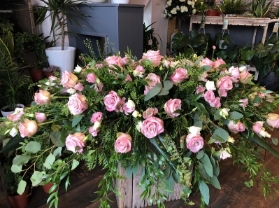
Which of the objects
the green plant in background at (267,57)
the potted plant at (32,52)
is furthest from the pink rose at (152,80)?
the green plant in background at (267,57)

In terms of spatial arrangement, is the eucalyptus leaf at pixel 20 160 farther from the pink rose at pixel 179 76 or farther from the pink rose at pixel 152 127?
the pink rose at pixel 179 76

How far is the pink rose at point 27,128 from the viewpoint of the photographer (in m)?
0.84

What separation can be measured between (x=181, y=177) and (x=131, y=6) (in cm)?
182

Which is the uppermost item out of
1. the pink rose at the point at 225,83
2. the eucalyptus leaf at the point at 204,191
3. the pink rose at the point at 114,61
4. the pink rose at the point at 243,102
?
the pink rose at the point at 114,61

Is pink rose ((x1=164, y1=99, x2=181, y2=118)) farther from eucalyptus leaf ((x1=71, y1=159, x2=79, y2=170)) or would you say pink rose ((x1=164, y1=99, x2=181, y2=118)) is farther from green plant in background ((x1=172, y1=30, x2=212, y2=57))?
green plant in background ((x1=172, y1=30, x2=212, y2=57))

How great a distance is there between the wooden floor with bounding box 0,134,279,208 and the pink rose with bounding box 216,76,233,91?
34.4 inches

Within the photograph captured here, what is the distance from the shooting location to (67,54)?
240 centimetres

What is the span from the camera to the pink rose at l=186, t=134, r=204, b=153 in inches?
32.6

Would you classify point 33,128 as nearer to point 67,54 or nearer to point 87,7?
point 67,54

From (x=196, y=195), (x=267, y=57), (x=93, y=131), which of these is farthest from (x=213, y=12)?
(x=93, y=131)

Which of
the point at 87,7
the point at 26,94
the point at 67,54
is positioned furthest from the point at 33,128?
the point at 87,7

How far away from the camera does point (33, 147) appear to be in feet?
2.84

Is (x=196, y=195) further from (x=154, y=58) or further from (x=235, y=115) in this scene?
(x=154, y=58)

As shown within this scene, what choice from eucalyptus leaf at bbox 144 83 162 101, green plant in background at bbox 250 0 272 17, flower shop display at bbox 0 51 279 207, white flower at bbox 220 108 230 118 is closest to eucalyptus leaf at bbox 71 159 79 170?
flower shop display at bbox 0 51 279 207
